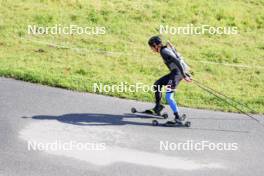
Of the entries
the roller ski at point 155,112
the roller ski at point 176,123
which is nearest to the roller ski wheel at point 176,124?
the roller ski at point 176,123

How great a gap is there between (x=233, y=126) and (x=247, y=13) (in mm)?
9744

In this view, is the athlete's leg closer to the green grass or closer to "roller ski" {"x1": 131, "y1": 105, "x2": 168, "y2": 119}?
"roller ski" {"x1": 131, "y1": 105, "x2": 168, "y2": 119}

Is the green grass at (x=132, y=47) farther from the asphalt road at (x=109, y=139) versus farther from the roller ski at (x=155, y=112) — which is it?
the roller ski at (x=155, y=112)

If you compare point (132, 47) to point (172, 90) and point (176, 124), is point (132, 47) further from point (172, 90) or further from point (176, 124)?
point (176, 124)

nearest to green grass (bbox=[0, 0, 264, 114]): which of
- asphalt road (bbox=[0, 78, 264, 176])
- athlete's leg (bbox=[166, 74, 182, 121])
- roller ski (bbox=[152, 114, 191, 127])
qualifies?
asphalt road (bbox=[0, 78, 264, 176])

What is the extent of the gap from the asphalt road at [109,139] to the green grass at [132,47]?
993mm

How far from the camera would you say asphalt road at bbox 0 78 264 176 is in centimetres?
1124

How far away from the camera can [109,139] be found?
12.4m

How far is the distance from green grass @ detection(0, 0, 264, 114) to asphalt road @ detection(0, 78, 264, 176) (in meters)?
0.99

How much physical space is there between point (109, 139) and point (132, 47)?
662 centimetres

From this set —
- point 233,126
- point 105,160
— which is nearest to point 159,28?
point 233,126

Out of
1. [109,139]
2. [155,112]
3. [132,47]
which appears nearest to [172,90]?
[155,112]

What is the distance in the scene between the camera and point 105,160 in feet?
37.8

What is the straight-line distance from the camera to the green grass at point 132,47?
1560cm
